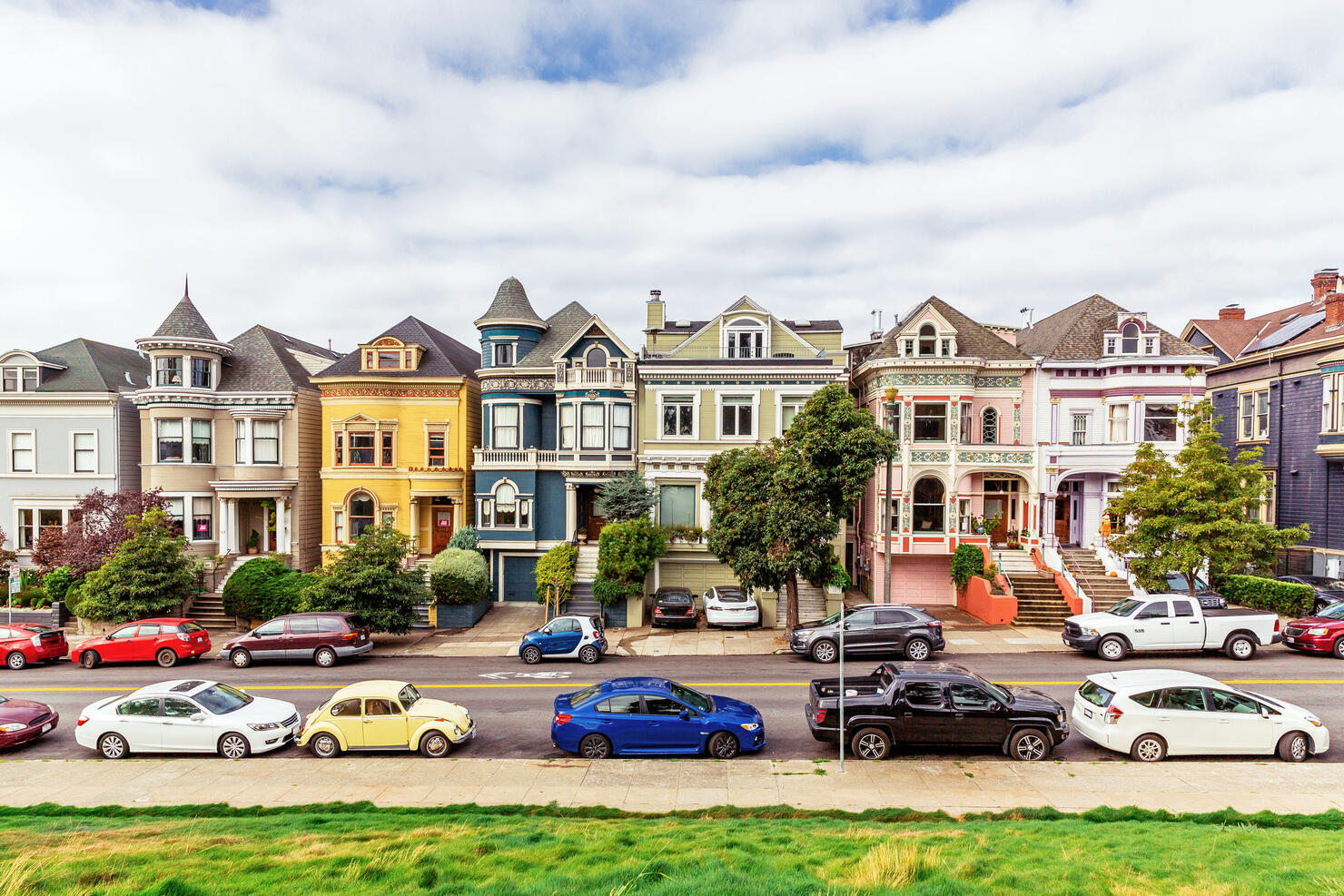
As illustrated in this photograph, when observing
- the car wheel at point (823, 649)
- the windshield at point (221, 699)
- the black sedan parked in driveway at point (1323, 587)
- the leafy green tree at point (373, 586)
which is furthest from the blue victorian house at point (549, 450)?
the black sedan parked in driveway at point (1323, 587)

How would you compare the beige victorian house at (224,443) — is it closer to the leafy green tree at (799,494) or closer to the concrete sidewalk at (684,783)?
the concrete sidewalk at (684,783)

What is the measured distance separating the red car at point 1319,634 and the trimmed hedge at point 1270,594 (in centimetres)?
262

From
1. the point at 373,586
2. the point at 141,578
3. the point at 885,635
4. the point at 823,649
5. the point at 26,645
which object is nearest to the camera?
the point at 885,635

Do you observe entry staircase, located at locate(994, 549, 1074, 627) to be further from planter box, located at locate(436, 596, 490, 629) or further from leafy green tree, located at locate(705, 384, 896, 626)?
planter box, located at locate(436, 596, 490, 629)

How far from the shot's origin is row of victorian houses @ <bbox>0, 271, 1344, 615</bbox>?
30.8 metres

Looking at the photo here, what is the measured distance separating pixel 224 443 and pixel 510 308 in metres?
14.8

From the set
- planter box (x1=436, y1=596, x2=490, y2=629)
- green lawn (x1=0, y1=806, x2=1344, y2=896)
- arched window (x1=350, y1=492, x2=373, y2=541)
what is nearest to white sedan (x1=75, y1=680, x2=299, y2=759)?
green lawn (x1=0, y1=806, x2=1344, y2=896)

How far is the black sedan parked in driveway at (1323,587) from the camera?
24359mm

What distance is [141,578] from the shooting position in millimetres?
25906

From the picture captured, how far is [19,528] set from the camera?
3369 centimetres

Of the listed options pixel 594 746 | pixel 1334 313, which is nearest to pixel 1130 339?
pixel 1334 313

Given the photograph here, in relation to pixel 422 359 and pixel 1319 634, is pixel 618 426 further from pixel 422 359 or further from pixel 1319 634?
pixel 1319 634

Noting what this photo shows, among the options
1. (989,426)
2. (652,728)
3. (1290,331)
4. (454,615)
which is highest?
(1290,331)

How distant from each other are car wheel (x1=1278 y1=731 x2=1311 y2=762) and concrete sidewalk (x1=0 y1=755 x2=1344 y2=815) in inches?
8.7
